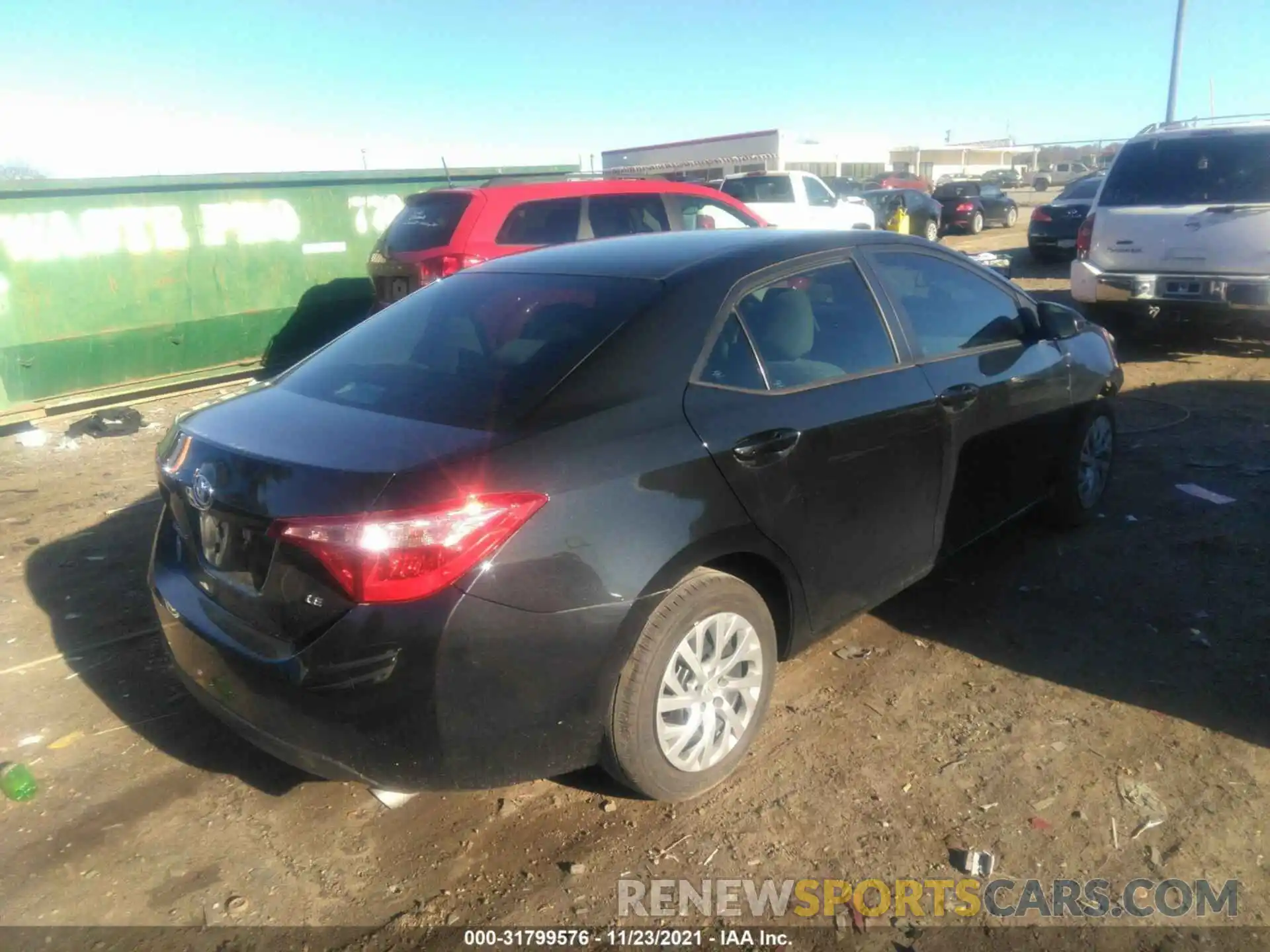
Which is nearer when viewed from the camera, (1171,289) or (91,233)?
(1171,289)

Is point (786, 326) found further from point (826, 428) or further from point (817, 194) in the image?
point (817, 194)

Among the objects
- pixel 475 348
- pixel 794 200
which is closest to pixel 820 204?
pixel 794 200

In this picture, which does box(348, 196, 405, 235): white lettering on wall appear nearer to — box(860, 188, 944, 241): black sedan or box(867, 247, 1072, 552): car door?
box(867, 247, 1072, 552): car door

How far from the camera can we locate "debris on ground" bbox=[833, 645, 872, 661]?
12.6ft

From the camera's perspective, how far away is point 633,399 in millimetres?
2760

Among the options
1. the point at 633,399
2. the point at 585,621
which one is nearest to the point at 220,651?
the point at 585,621

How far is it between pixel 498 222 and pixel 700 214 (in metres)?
2.81

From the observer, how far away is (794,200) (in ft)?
56.7

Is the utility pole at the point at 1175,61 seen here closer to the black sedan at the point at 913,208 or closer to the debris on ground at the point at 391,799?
the black sedan at the point at 913,208

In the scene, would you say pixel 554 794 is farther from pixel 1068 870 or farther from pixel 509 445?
pixel 1068 870

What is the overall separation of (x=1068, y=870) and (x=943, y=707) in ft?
2.81

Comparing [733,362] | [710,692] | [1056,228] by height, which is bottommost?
[710,692]

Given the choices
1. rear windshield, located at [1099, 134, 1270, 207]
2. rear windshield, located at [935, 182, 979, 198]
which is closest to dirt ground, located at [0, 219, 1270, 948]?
rear windshield, located at [1099, 134, 1270, 207]

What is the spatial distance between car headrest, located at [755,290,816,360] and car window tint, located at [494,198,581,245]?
5.44m
